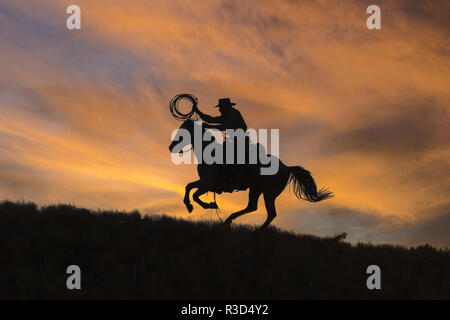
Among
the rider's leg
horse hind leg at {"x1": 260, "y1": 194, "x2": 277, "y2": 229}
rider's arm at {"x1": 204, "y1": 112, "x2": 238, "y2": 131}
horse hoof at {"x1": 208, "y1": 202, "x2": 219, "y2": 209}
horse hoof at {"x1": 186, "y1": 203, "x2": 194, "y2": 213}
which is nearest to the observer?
horse hoof at {"x1": 186, "y1": 203, "x2": 194, "y2": 213}

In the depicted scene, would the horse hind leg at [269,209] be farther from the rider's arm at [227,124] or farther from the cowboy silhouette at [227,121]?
the rider's arm at [227,124]

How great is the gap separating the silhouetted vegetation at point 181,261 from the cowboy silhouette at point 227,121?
1533mm

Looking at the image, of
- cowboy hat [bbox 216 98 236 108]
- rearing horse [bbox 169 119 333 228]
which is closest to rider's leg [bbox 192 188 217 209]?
rearing horse [bbox 169 119 333 228]

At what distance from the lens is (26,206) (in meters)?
16.0


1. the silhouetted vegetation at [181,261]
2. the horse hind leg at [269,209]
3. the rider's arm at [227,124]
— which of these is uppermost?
the rider's arm at [227,124]

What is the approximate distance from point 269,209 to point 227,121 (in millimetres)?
2963

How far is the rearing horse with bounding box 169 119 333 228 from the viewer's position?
15.5m

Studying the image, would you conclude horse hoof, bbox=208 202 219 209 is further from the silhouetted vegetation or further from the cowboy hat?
the cowboy hat

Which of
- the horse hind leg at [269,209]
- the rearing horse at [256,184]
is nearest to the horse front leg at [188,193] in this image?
the rearing horse at [256,184]

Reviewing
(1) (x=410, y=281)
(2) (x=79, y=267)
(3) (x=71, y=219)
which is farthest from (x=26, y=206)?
(1) (x=410, y=281)

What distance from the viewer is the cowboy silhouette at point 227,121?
15672mm

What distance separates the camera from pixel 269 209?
15.8 m
